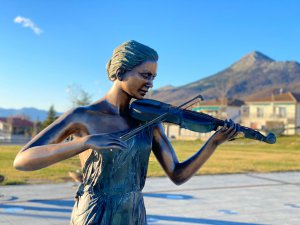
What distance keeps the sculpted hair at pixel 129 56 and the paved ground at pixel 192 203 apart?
A: 5732mm

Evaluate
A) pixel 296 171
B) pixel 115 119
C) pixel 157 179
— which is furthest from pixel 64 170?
pixel 115 119

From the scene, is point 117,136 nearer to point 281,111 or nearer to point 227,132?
point 227,132

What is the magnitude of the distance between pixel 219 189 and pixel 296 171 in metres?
6.52

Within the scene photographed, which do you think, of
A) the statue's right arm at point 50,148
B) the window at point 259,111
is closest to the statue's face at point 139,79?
the statue's right arm at point 50,148

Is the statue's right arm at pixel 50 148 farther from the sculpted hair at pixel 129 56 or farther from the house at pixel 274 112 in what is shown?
the house at pixel 274 112

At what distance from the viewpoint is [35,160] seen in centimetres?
189

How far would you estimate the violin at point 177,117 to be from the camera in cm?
219

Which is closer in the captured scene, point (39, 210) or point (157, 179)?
point (39, 210)

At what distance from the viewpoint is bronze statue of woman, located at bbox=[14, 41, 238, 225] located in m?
2.08

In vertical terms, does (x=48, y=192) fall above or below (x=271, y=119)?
below

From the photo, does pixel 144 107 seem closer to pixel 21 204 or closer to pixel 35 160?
pixel 35 160

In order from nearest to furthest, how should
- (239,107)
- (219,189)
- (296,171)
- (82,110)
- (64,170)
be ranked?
(82,110)
(219,189)
(64,170)
(296,171)
(239,107)

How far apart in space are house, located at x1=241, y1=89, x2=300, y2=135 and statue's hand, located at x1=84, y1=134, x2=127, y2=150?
4597 cm

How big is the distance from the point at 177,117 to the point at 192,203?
7.50 meters
